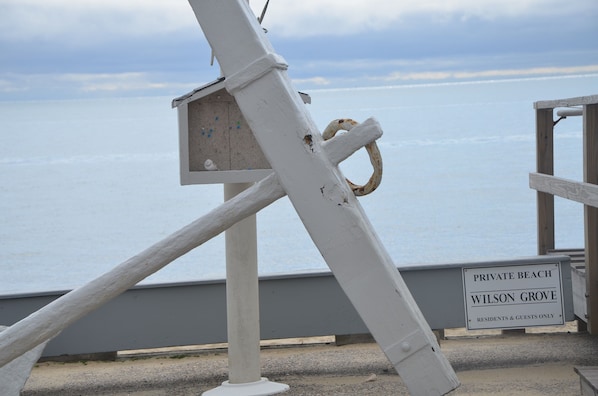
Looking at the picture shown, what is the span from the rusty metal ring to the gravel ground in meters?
2.69

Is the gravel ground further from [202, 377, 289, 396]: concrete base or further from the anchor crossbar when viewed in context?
the anchor crossbar

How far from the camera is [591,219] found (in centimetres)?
626

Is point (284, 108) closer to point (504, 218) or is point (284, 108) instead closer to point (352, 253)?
point (352, 253)

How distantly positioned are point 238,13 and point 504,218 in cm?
1374

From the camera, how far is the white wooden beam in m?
2.83

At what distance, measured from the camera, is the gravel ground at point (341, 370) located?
5.51 metres

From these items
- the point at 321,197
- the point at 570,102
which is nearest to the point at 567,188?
the point at 570,102

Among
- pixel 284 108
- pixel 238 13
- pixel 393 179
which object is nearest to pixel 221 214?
pixel 284 108

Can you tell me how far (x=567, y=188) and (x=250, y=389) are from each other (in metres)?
2.47

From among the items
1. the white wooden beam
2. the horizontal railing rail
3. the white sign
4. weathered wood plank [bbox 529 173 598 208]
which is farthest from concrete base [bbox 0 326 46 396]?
weathered wood plank [bbox 529 173 598 208]

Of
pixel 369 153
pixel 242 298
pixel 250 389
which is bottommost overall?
pixel 250 389

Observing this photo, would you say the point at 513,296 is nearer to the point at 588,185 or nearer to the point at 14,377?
the point at 588,185

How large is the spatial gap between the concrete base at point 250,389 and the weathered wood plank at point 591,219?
2.14 m

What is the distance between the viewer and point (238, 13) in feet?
9.35
